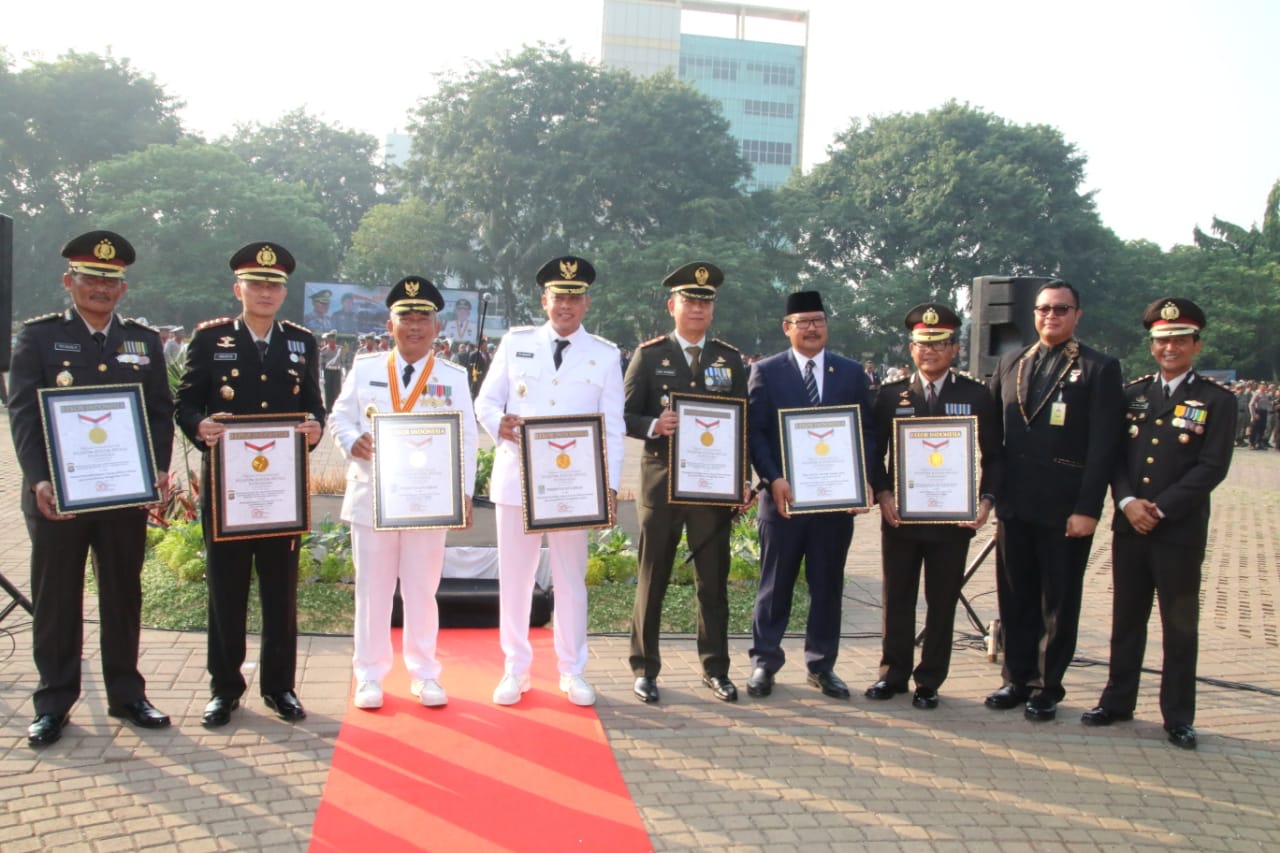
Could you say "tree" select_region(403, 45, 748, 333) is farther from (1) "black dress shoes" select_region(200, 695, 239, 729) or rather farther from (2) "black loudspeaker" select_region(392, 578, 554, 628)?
(1) "black dress shoes" select_region(200, 695, 239, 729)

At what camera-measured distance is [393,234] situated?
50.8 m

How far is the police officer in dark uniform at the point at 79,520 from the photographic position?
465 cm

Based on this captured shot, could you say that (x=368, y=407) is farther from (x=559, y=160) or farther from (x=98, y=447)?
(x=559, y=160)

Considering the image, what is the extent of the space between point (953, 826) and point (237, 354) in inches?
155

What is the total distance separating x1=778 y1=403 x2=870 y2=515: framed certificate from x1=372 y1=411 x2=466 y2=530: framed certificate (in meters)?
1.79

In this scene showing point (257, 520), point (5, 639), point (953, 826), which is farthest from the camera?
A: point (5, 639)

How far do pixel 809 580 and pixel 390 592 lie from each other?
2.33 meters

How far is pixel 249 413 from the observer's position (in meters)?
5.04

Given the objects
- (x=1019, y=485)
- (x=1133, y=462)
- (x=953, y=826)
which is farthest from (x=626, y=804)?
(x=1133, y=462)

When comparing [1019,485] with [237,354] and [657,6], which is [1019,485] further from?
[657,6]

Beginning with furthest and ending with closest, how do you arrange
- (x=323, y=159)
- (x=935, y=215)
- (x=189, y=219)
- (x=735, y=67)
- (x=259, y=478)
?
(x=735, y=67) < (x=323, y=159) < (x=189, y=219) < (x=935, y=215) < (x=259, y=478)

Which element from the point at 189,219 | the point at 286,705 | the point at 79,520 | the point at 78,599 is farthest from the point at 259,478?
the point at 189,219

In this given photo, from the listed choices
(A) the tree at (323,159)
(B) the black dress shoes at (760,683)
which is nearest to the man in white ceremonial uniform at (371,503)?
→ (B) the black dress shoes at (760,683)

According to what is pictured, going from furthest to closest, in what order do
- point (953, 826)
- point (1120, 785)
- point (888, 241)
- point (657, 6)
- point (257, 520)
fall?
1. point (657, 6)
2. point (888, 241)
3. point (257, 520)
4. point (1120, 785)
5. point (953, 826)
